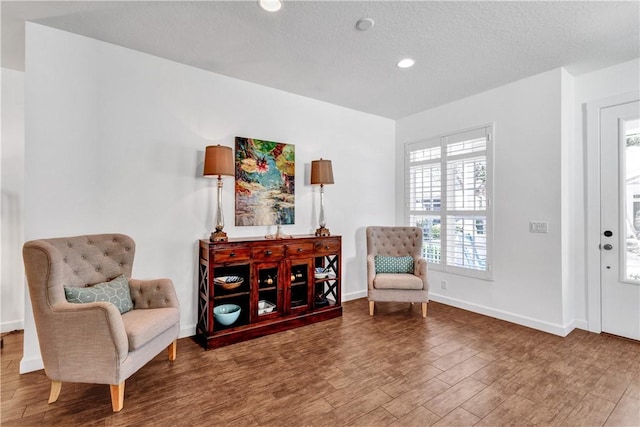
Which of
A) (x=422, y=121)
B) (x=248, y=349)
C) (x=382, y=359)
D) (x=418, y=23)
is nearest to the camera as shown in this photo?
(x=418, y=23)

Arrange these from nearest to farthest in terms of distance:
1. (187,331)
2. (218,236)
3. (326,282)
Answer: (218,236) < (187,331) < (326,282)

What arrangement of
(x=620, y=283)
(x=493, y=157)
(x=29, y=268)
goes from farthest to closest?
(x=493, y=157) → (x=620, y=283) → (x=29, y=268)

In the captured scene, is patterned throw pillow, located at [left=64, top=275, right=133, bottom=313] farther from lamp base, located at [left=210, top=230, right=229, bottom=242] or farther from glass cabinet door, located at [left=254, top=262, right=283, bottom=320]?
glass cabinet door, located at [left=254, top=262, right=283, bottom=320]

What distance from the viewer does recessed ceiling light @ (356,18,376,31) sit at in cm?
227

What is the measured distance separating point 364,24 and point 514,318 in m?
3.43

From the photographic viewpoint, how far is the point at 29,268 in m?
1.88

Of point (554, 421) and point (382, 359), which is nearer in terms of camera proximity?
point (554, 421)

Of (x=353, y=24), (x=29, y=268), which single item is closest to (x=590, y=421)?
(x=353, y=24)

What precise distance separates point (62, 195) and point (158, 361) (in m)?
1.60

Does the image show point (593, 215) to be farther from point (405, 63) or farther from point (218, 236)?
point (218, 236)

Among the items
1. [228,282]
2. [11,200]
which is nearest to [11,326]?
[11,200]

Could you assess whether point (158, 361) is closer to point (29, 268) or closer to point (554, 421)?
point (29, 268)

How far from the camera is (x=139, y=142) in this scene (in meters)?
2.77

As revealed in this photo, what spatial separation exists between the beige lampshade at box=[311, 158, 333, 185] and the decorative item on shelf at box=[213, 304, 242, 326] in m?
1.71
